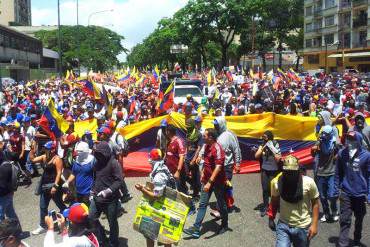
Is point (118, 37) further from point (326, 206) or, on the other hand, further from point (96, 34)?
point (326, 206)

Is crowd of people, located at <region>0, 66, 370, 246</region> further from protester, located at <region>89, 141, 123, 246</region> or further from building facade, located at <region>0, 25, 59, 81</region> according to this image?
building facade, located at <region>0, 25, 59, 81</region>

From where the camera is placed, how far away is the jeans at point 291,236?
510cm

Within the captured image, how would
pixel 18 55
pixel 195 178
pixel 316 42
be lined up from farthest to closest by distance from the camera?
1. pixel 316 42
2. pixel 18 55
3. pixel 195 178

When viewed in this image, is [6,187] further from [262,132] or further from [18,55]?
[18,55]

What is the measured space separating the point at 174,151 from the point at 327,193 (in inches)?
104

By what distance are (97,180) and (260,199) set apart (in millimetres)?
3995

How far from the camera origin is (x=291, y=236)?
203 inches

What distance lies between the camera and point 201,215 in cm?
714

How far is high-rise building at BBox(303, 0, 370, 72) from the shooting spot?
5888 cm

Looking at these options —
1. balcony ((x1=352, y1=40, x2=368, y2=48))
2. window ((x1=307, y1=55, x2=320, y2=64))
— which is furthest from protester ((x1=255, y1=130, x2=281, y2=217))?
window ((x1=307, y1=55, x2=320, y2=64))

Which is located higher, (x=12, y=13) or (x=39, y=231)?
(x=12, y=13)

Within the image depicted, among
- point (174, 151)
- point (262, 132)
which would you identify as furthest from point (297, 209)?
point (262, 132)

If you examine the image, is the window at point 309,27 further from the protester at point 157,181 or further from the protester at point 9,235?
the protester at point 9,235

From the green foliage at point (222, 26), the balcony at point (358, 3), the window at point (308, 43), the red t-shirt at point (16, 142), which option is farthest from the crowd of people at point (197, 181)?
the window at point (308, 43)
